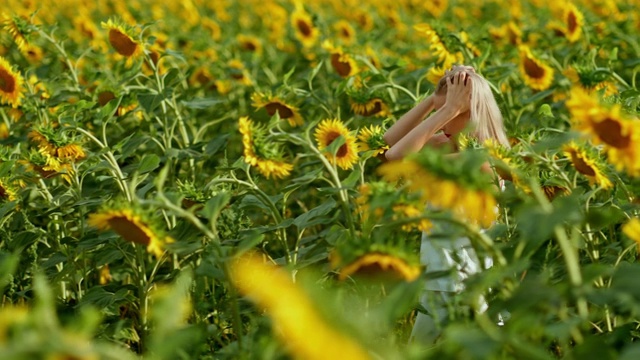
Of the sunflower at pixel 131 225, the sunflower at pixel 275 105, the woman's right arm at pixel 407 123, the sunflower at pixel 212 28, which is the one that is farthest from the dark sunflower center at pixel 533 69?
the sunflower at pixel 212 28

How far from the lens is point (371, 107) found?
9.50 feet

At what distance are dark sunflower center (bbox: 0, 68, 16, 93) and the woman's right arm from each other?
1.11m

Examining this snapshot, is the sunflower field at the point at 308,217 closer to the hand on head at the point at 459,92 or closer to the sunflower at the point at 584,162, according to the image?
the sunflower at the point at 584,162

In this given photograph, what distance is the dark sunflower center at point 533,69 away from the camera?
10.2ft

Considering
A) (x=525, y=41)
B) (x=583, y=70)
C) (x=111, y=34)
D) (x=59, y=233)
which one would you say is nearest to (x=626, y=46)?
(x=525, y=41)

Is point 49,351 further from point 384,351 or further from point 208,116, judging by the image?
point 208,116

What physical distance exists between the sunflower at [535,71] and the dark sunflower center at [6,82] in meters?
1.63

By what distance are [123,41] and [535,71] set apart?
1.38 meters

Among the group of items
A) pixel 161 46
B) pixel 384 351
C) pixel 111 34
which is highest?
pixel 384 351

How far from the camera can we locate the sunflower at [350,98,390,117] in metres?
2.89

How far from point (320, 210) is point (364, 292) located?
1.23 ft

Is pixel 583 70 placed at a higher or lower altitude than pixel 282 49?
higher

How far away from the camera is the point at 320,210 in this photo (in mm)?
2062

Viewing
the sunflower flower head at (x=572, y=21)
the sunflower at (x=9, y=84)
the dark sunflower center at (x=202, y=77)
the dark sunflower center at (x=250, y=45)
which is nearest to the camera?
the sunflower at (x=9, y=84)
